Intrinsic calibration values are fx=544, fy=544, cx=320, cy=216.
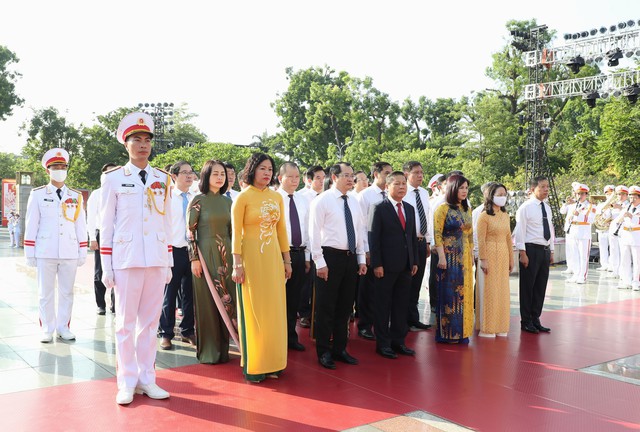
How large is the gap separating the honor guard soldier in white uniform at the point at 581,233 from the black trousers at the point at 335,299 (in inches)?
299

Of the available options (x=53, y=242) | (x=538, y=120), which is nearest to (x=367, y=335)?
(x=53, y=242)

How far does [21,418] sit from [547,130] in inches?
781

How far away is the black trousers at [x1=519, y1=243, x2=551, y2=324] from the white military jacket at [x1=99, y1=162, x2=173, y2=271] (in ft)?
14.5

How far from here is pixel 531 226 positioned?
6.51 m

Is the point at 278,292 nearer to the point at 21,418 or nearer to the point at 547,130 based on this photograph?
the point at 21,418

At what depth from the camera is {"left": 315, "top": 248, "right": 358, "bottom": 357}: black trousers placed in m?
4.77

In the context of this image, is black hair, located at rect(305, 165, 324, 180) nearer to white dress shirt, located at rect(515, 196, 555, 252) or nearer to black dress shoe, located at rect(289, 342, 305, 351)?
black dress shoe, located at rect(289, 342, 305, 351)

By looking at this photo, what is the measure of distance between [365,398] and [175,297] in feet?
7.85

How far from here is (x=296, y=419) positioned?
360 cm

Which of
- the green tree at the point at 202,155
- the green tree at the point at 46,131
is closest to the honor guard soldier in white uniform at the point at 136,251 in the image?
the green tree at the point at 202,155

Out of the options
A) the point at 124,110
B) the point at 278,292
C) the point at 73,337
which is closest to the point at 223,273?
the point at 278,292

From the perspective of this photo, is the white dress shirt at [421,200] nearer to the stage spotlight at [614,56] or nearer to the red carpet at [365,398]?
the red carpet at [365,398]

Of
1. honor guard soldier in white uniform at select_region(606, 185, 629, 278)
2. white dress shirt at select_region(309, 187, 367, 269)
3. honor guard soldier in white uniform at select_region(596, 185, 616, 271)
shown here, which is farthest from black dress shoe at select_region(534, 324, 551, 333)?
honor guard soldier in white uniform at select_region(596, 185, 616, 271)

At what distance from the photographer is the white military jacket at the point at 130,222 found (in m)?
3.80
